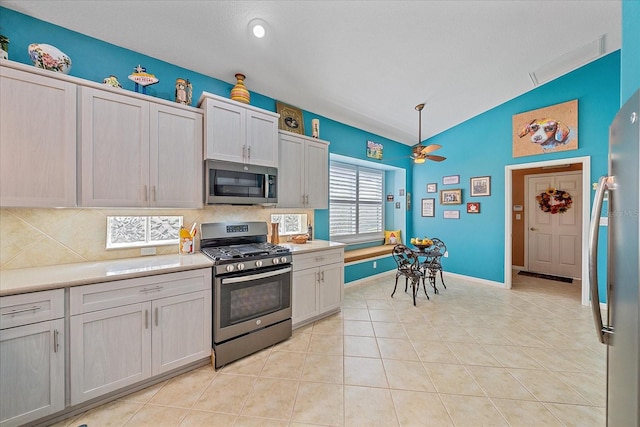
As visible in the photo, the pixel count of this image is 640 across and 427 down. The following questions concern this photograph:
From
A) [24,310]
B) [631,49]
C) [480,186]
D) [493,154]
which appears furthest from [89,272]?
[493,154]

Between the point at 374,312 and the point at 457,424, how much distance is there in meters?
1.75

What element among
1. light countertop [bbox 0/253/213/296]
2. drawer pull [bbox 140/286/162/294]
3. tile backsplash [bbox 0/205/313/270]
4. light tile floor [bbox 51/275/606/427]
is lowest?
light tile floor [bbox 51/275/606/427]

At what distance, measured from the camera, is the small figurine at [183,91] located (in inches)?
91.6

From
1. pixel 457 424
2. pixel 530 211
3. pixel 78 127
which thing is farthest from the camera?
pixel 530 211

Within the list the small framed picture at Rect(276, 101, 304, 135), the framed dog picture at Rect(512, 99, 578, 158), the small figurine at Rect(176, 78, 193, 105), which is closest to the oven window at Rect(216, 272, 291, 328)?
the small figurine at Rect(176, 78, 193, 105)

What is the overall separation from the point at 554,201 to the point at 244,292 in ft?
21.8

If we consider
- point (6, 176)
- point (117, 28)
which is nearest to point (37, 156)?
point (6, 176)

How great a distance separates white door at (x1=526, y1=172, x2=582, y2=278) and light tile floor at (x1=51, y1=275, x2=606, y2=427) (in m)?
2.85

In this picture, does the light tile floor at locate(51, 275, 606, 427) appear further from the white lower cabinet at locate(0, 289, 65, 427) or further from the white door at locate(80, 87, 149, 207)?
the white door at locate(80, 87, 149, 207)

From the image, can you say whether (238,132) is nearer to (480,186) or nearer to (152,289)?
(152,289)

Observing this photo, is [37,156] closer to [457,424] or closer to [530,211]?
[457,424]

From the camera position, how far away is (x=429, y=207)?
547cm

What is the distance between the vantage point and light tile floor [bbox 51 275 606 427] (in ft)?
5.34

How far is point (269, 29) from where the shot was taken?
2117 millimetres
